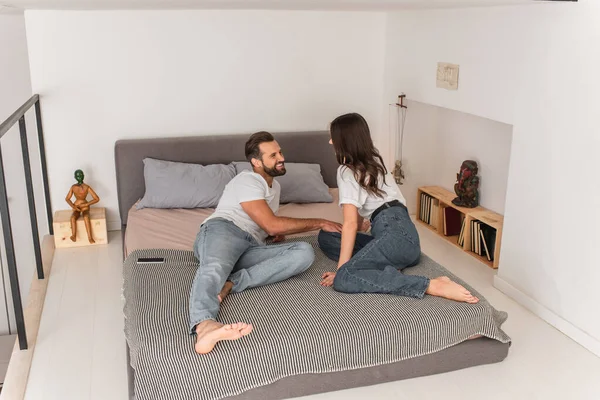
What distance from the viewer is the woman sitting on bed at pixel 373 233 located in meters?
3.10

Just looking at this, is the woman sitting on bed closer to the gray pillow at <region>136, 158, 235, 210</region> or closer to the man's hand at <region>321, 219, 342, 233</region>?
the man's hand at <region>321, 219, 342, 233</region>

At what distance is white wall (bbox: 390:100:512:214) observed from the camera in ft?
14.7

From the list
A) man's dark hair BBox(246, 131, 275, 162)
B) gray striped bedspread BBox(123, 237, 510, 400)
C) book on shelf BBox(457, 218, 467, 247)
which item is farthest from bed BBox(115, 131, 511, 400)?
book on shelf BBox(457, 218, 467, 247)

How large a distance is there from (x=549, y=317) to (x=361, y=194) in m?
1.27

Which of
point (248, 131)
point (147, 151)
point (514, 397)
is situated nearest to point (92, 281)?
point (147, 151)

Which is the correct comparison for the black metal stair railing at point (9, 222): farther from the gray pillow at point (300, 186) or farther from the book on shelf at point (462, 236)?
the book on shelf at point (462, 236)

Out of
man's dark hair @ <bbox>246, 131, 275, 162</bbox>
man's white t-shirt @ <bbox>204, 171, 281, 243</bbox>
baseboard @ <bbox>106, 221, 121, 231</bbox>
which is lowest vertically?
baseboard @ <bbox>106, 221, 121, 231</bbox>

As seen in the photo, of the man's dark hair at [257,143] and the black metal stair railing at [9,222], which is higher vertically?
the man's dark hair at [257,143]

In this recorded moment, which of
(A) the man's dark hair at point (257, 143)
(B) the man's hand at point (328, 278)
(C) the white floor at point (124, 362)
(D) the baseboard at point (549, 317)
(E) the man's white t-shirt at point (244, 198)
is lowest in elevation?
(C) the white floor at point (124, 362)

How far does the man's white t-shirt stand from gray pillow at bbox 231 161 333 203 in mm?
1079

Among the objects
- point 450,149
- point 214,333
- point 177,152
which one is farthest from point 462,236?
point 214,333

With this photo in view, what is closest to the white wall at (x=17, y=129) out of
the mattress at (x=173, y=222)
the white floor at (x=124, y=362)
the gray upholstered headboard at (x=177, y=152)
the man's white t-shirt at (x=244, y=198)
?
the gray upholstered headboard at (x=177, y=152)

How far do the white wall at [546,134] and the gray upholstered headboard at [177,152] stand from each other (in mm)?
1343

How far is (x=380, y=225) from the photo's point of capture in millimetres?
3273
